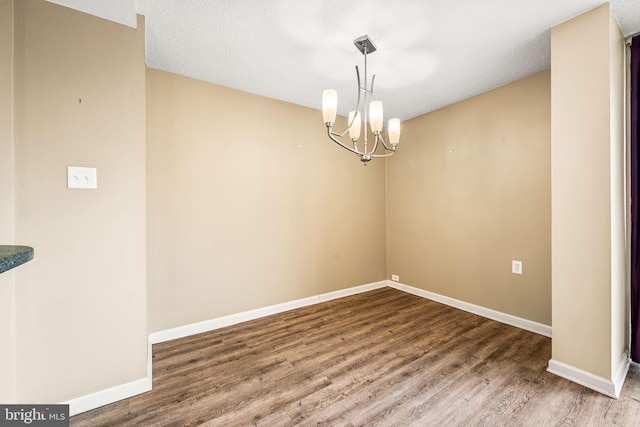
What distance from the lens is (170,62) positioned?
2279 millimetres

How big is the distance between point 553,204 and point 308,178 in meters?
2.34

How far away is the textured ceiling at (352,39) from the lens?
1682mm

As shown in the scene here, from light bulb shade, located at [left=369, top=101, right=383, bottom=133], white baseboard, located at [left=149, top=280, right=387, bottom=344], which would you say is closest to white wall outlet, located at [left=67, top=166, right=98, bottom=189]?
white baseboard, located at [left=149, top=280, right=387, bottom=344]

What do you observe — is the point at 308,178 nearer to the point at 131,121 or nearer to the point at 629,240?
the point at 131,121

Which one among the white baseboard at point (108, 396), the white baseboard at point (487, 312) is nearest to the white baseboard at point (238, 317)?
the white baseboard at point (108, 396)

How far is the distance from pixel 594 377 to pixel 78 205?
11.3 feet

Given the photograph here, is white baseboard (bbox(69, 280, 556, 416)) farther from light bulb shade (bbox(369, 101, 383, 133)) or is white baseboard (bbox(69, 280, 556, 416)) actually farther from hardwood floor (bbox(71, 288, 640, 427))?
light bulb shade (bbox(369, 101, 383, 133))

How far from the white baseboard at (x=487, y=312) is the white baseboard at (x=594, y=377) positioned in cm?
59

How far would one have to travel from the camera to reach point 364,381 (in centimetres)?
183

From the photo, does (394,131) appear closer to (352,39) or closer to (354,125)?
(354,125)

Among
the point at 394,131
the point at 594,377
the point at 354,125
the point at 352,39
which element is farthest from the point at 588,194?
the point at 352,39

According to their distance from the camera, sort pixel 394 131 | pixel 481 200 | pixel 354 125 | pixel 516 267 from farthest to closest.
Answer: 1. pixel 481 200
2. pixel 516 267
3. pixel 394 131
4. pixel 354 125

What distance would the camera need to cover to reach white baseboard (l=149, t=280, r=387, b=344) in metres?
2.42

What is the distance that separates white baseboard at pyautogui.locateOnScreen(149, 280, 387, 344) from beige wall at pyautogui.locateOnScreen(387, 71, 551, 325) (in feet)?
3.57
